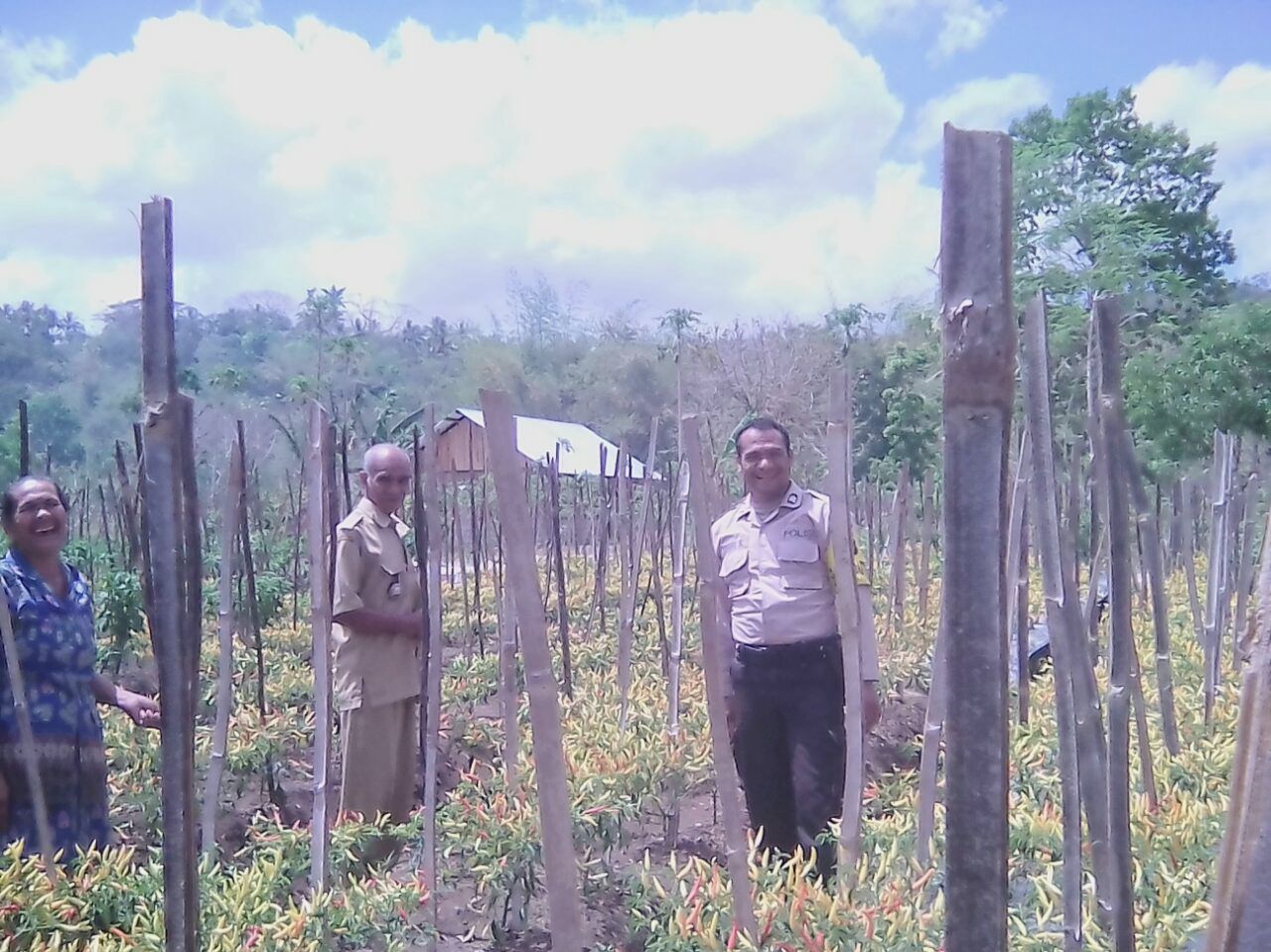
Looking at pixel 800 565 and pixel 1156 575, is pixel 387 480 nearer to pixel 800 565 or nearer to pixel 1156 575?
pixel 800 565

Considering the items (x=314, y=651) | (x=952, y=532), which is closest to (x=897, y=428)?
(x=314, y=651)

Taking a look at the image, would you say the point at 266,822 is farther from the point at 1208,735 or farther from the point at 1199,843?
the point at 1208,735

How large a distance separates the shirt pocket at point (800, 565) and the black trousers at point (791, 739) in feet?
0.53

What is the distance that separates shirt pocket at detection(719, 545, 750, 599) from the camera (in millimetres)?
2996

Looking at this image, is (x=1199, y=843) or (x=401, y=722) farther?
(x=401, y=722)

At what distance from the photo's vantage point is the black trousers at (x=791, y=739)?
113 inches

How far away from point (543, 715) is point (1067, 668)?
70 cm

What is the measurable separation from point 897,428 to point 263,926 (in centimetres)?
1300

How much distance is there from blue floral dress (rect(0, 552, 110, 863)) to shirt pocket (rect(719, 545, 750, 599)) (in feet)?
5.67

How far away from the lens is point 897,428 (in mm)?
14398

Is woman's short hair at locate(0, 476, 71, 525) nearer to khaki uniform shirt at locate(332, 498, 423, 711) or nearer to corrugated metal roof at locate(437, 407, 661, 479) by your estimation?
khaki uniform shirt at locate(332, 498, 423, 711)

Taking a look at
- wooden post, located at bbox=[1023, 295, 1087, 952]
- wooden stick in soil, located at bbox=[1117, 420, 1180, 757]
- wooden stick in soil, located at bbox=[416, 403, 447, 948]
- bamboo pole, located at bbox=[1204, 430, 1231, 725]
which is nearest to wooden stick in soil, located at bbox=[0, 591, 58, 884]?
wooden stick in soil, located at bbox=[416, 403, 447, 948]

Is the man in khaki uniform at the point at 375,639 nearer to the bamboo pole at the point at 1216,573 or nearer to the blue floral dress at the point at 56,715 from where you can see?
the blue floral dress at the point at 56,715

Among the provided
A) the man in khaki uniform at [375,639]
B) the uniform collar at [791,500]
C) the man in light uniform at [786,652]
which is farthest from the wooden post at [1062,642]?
the man in khaki uniform at [375,639]
